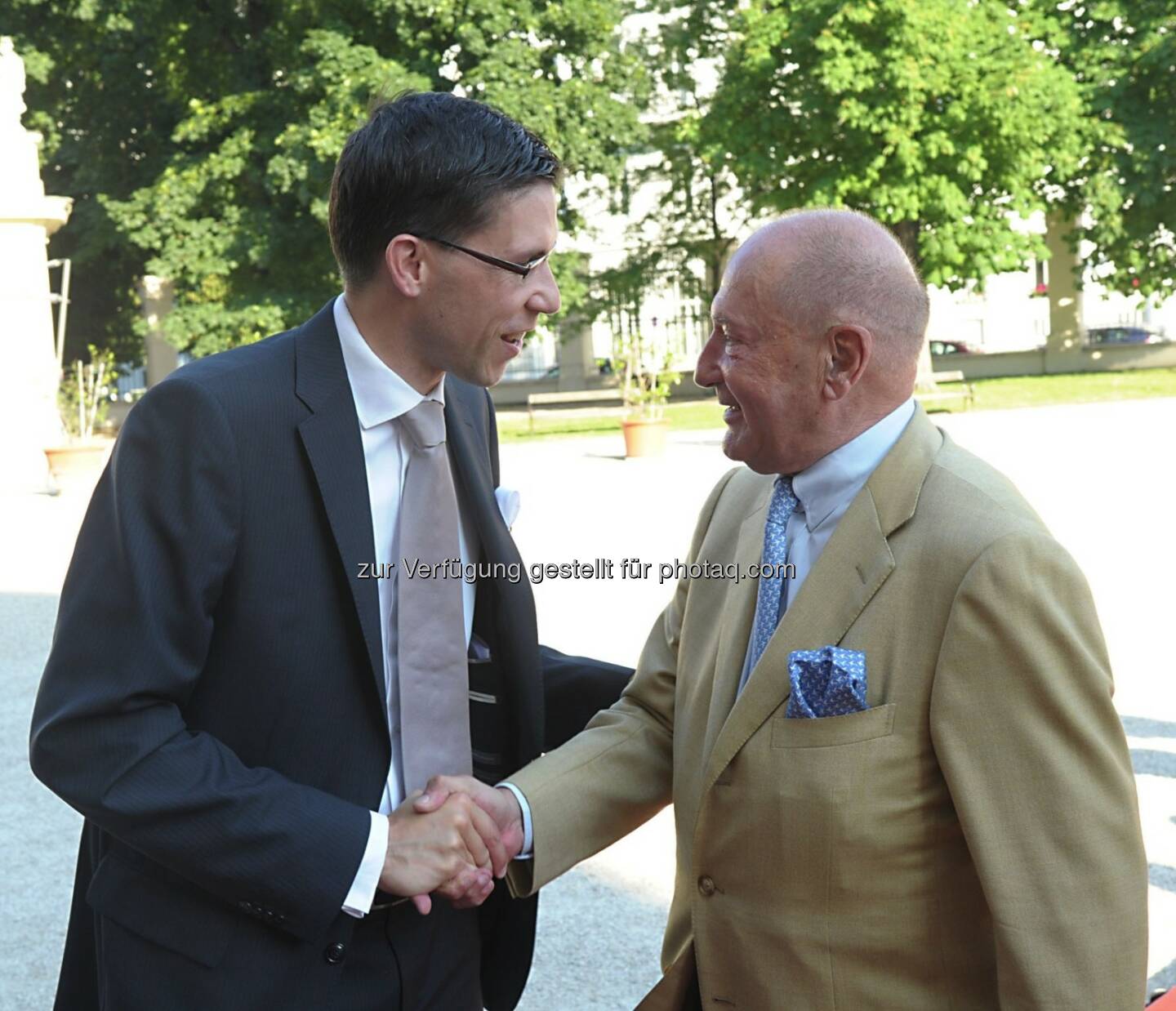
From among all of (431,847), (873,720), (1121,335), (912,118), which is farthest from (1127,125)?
(431,847)

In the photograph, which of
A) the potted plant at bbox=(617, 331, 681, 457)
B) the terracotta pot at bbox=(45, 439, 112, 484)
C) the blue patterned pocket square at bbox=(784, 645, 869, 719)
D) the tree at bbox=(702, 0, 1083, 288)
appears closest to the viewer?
the blue patterned pocket square at bbox=(784, 645, 869, 719)

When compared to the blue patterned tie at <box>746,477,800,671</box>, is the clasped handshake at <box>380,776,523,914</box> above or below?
below

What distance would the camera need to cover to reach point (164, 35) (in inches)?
1121

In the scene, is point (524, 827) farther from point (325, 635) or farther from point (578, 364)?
point (578, 364)

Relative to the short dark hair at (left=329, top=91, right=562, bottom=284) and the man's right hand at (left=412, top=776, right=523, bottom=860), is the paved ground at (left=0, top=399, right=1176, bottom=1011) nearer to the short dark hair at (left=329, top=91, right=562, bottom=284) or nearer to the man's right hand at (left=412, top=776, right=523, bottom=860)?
the man's right hand at (left=412, top=776, right=523, bottom=860)

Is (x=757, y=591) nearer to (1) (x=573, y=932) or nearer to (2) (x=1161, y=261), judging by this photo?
(1) (x=573, y=932)

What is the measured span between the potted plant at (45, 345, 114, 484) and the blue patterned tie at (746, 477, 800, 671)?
18.0m

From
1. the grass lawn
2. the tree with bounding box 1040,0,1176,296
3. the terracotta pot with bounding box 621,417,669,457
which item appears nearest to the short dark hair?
the terracotta pot with bounding box 621,417,669,457

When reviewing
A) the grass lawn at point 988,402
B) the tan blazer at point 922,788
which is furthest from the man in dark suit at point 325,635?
the grass lawn at point 988,402

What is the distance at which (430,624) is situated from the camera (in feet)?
7.32

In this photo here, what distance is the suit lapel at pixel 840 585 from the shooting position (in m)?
2.12

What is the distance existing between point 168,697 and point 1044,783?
1268 millimetres

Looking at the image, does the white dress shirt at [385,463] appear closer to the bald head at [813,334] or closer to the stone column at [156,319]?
the bald head at [813,334]

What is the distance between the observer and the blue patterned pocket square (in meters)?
2.03
